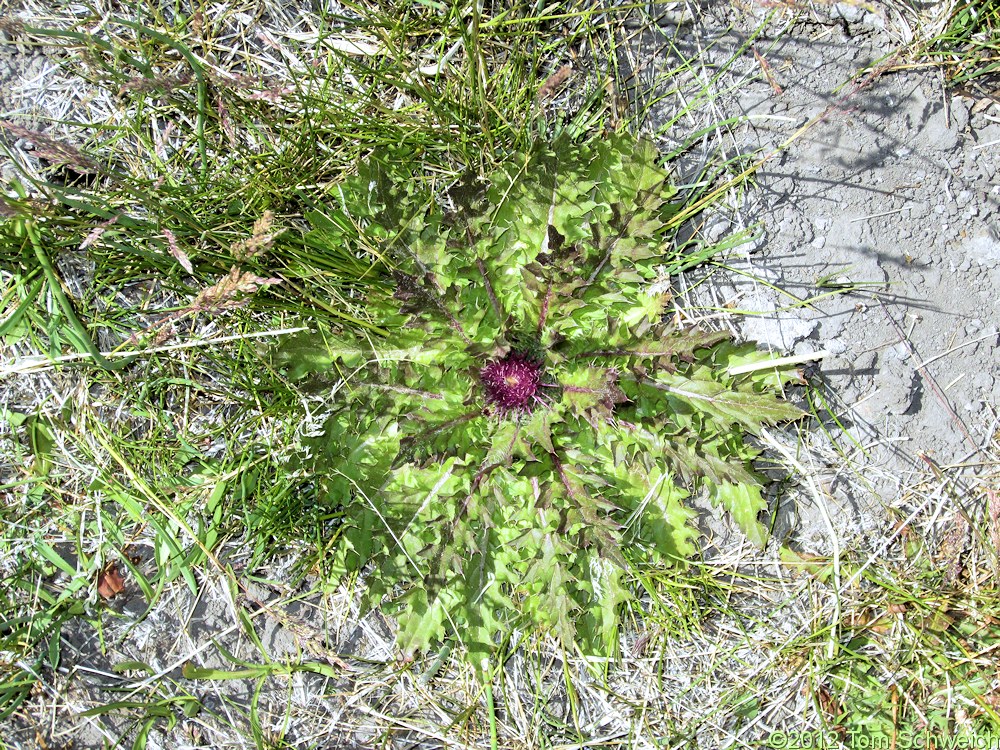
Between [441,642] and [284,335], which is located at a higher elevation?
[284,335]

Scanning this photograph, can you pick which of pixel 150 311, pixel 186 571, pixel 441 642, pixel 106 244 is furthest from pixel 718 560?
pixel 106 244

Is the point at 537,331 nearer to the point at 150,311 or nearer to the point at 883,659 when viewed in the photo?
the point at 150,311

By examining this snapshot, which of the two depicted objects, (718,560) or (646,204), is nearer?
(646,204)

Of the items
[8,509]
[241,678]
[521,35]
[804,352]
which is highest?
[521,35]

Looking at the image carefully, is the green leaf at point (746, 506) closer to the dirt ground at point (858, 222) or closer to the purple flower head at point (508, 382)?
the dirt ground at point (858, 222)

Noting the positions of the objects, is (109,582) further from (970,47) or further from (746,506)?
(970,47)

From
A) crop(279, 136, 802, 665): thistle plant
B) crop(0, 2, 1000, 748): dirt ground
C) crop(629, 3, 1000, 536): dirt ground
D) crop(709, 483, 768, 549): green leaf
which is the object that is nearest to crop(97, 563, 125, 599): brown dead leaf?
crop(279, 136, 802, 665): thistle plant

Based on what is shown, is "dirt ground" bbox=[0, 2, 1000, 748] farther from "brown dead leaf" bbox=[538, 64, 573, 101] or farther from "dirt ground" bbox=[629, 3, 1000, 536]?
"brown dead leaf" bbox=[538, 64, 573, 101]

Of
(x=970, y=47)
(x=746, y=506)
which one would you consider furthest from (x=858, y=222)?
(x=746, y=506)
